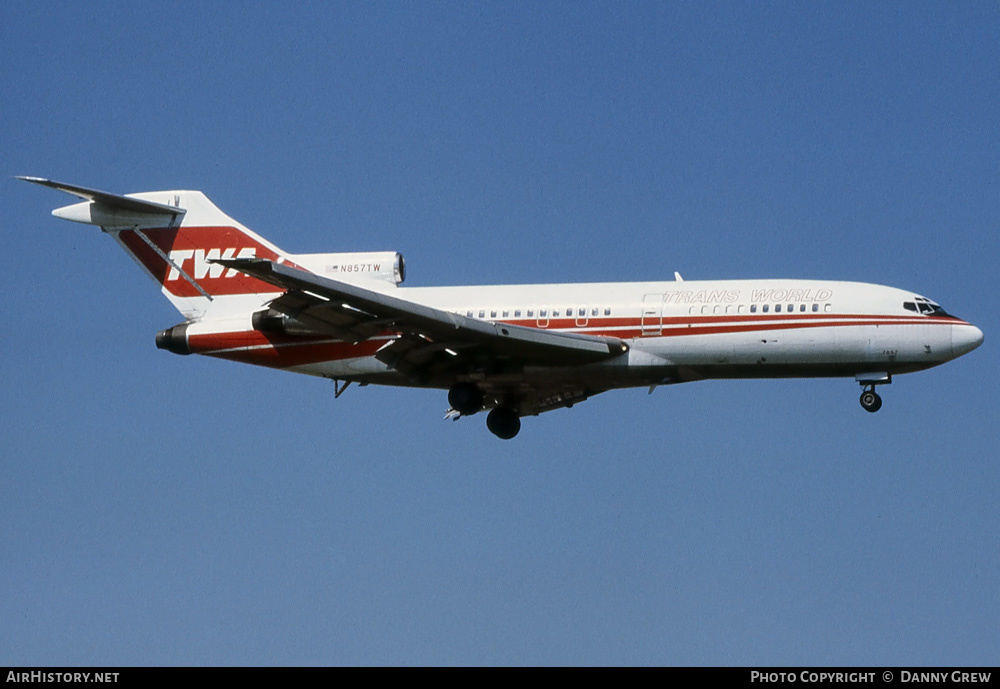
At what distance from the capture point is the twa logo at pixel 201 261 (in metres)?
39.8

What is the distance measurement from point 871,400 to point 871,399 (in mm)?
25

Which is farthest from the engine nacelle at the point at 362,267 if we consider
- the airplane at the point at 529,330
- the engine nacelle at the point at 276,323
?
the engine nacelle at the point at 276,323

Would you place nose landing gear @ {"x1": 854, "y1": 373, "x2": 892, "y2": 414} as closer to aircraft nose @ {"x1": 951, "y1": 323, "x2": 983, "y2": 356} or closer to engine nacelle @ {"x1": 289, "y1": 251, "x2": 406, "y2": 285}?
aircraft nose @ {"x1": 951, "y1": 323, "x2": 983, "y2": 356}

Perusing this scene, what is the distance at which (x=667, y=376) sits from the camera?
36125 mm

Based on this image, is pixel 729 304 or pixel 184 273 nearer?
pixel 729 304

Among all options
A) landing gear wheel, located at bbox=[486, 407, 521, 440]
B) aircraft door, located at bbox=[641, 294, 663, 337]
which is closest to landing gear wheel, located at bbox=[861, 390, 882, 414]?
aircraft door, located at bbox=[641, 294, 663, 337]

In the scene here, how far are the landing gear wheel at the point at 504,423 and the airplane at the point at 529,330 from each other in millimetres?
40

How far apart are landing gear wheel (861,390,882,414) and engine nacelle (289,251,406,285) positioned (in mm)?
12699

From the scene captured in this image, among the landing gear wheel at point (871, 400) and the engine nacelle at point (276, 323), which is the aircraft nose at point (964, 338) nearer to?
the landing gear wheel at point (871, 400)

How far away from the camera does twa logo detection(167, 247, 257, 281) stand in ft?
131
